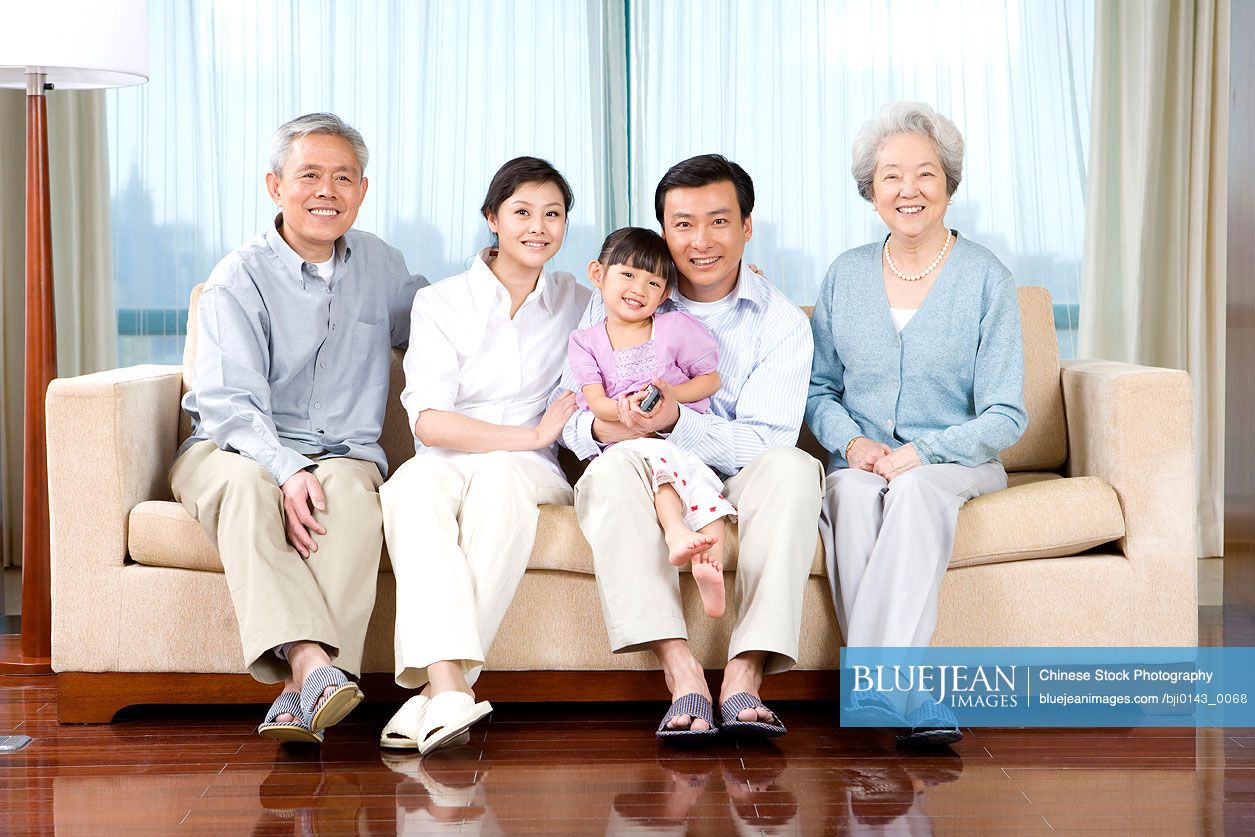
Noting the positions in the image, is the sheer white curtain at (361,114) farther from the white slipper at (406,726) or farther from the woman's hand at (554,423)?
the white slipper at (406,726)

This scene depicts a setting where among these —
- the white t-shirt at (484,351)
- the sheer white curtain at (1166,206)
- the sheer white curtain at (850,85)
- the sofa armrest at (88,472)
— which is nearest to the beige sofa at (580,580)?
the sofa armrest at (88,472)

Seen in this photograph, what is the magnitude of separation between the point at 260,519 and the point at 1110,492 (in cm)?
158

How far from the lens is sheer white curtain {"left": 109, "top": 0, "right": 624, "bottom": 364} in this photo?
4051 millimetres

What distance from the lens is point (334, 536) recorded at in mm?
2271

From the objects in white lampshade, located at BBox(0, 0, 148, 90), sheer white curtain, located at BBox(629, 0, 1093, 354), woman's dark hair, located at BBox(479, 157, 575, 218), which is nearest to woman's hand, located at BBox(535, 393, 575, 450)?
woman's dark hair, located at BBox(479, 157, 575, 218)

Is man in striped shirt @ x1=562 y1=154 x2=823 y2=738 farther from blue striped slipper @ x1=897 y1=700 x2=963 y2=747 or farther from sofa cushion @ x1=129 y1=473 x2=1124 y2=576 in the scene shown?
blue striped slipper @ x1=897 y1=700 x2=963 y2=747

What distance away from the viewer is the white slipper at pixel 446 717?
6.88 feet

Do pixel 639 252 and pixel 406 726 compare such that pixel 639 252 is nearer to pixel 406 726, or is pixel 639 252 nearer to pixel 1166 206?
pixel 406 726

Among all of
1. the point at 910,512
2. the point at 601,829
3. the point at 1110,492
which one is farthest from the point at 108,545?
the point at 1110,492

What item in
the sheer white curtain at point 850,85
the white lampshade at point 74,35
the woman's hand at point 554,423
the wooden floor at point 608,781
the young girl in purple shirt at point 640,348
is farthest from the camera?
the sheer white curtain at point 850,85

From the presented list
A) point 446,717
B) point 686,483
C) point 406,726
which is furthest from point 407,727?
point 686,483

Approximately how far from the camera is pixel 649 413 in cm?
237

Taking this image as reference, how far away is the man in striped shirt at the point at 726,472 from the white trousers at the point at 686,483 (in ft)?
0.10

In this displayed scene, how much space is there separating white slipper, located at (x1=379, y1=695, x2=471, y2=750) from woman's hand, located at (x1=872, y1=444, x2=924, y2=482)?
3.00 ft
